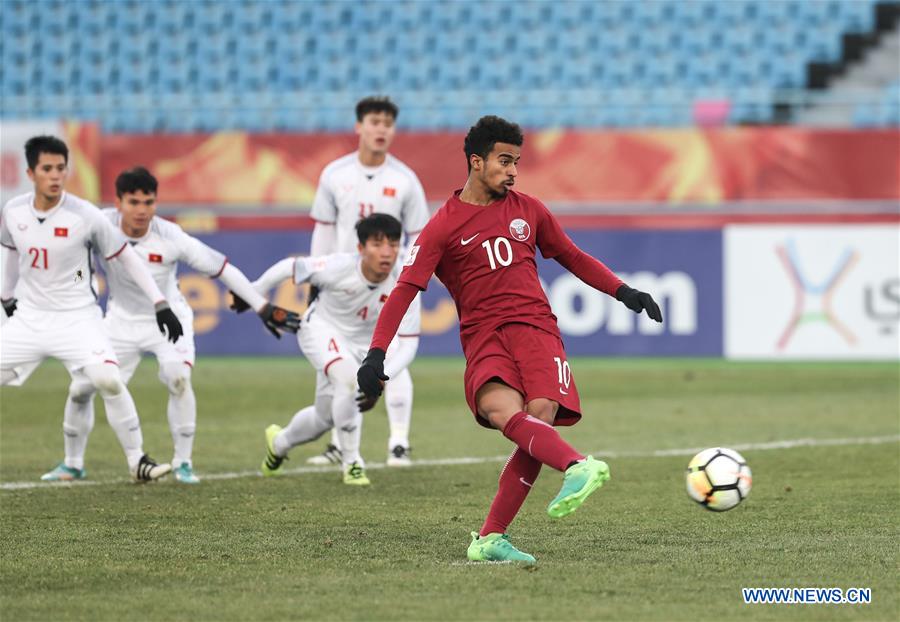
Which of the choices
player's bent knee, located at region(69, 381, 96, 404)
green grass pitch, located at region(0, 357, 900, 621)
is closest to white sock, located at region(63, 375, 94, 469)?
player's bent knee, located at region(69, 381, 96, 404)

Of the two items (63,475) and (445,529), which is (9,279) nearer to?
(63,475)

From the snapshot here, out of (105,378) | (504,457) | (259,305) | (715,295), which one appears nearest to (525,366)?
(259,305)

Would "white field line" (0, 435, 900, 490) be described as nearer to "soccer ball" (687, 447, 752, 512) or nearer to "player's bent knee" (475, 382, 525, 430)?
"player's bent knee" (475, 382, 525, 430)

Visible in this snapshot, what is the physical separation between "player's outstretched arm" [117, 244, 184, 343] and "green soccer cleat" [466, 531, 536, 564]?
9.50 feet

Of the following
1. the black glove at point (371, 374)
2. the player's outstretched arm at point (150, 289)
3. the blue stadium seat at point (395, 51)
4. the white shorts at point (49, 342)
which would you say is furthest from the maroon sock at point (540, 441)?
the blue stadium seat at point (395, 51)

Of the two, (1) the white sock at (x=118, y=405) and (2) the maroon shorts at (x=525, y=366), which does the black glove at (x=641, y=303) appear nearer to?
(2) the maroon shorts at (x=525, y=366)

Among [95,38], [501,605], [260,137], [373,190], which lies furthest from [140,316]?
[95,38]

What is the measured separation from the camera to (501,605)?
5160mm

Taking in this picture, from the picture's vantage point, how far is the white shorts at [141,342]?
939cm

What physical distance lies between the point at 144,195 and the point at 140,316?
800mm

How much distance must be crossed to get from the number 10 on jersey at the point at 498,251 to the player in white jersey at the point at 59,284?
2.92m

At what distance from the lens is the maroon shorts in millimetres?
6137

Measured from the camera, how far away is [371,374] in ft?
19.6

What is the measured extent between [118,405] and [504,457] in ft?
9.21
